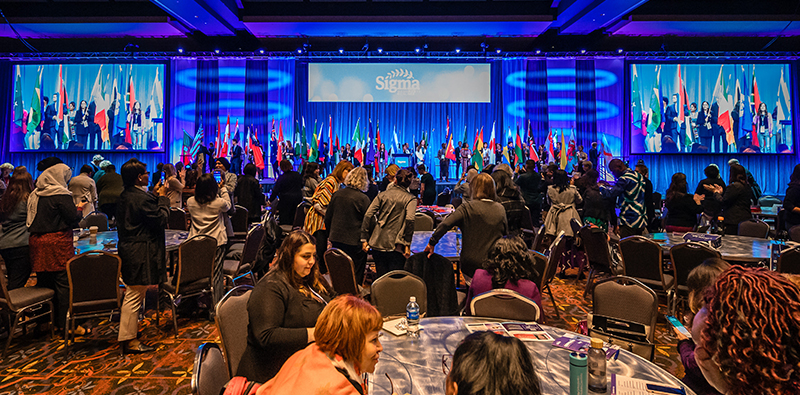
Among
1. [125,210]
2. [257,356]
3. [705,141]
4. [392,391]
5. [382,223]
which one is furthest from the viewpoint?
[705,141]

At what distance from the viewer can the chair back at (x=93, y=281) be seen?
340 cm

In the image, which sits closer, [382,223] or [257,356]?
[257,356]

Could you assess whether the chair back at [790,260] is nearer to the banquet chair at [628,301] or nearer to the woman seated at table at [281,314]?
the banquet chair at [628,301]

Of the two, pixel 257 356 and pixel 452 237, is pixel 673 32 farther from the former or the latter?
pixel 257 356

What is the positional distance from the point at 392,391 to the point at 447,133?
13.2 meters

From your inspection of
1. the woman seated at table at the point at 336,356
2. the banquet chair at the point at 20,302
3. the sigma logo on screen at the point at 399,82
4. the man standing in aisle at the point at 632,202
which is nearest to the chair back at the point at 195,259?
the banquet chair at the point at 20,302

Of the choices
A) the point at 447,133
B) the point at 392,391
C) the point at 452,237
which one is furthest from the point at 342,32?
the point at 392,391

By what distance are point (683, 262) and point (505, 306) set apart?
239 centimetres

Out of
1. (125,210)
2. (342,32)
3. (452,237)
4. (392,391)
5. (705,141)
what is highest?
(342,32)

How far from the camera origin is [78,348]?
3650 millimetres

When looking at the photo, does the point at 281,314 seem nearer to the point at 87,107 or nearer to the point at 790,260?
the point at 790,260

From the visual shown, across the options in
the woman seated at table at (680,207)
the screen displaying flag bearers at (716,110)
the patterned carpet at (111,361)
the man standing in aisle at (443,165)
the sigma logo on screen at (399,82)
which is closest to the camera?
the patterned carpet at (111,361)

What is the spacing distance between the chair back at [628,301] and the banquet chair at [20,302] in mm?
4153

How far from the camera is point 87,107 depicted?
13633 millimetres
